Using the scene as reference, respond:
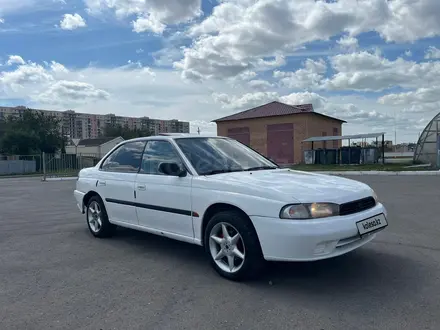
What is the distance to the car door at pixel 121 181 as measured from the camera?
17.8ft

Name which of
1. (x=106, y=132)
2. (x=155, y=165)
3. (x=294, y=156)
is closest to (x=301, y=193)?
(x=155, y=165)

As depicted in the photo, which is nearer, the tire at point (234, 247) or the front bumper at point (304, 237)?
the front bumper at point (304, 237)

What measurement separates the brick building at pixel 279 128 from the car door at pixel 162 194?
34.5 m

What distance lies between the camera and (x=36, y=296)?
3.82 meters

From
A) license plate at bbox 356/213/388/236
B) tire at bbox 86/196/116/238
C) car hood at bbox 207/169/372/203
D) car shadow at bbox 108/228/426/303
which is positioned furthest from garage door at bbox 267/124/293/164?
license plate at bbox 356/213/388/236

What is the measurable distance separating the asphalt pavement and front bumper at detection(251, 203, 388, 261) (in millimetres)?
401

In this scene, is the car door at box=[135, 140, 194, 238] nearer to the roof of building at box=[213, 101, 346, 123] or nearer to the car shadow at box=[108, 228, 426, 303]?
the car shadow at box=[108, 228, 426, 303]

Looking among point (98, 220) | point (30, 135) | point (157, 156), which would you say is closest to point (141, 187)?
point (157, 156)

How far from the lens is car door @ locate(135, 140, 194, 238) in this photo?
4.57 meters

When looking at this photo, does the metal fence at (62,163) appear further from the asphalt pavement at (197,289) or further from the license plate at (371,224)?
the license plate at (371,224)

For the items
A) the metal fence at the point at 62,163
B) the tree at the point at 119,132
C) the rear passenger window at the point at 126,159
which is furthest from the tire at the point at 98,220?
the tree at the point at 119,132

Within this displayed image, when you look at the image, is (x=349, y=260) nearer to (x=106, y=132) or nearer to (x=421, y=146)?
(x=421, y=146)

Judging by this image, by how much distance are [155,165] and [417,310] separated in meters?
3.42

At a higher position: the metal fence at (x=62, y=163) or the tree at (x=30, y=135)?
the tree at (x=30, y=135)
